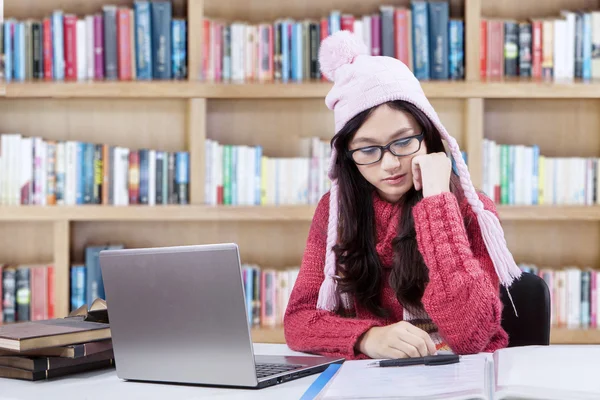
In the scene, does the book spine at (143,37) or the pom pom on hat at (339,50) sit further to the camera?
the book spine at (143,37)

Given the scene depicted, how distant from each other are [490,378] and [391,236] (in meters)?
0.59

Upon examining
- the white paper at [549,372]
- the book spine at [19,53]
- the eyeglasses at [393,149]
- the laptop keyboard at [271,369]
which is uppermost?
the book spine at [19,53]

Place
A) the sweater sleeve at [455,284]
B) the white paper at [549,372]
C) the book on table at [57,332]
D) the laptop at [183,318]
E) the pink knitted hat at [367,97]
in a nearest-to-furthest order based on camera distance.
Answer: the white paper at [549,372] → the laptop at [183,318] → the book on table at [57,332] → the sweater sleeve at [455,284] → the pink knitted hat at [367,97]

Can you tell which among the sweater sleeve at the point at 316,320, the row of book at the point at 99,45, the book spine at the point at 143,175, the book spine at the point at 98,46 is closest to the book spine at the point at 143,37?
the row of book at the point at 99,45

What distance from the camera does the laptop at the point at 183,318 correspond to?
1.08m

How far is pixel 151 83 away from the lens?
2756 millimetres

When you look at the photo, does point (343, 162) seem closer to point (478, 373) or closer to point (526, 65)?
point (478, 373)

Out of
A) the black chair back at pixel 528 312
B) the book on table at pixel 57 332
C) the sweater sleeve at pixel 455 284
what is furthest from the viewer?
the black chair back at pixel 528 312

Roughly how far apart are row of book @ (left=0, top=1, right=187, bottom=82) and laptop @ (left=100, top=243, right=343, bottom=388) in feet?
5.72

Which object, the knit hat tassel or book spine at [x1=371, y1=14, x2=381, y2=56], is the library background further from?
the knit hat tassel

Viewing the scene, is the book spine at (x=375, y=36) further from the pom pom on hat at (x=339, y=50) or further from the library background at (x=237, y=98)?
the pom pom on hat at (x=339, y=50)

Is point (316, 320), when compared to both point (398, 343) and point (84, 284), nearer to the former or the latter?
point (398, 343)

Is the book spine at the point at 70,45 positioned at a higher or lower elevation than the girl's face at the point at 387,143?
higher

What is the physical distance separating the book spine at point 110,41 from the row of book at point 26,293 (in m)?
0.72
